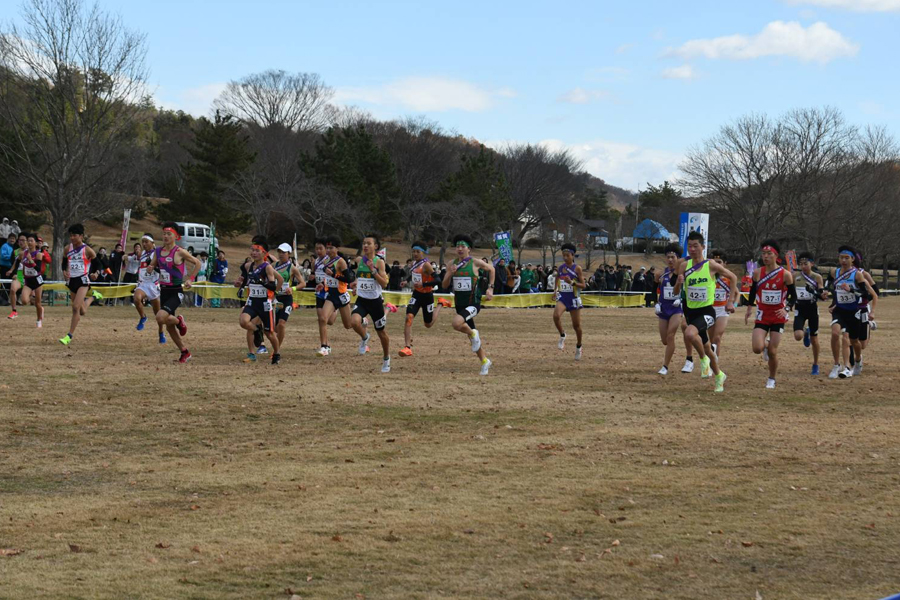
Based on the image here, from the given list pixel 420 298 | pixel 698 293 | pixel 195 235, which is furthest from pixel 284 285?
pixel 195 235

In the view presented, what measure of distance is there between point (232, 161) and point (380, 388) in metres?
53.4

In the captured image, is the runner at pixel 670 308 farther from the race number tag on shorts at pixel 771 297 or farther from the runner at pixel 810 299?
the runner at pixel 810 299

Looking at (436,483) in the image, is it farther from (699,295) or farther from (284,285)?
(284,285)

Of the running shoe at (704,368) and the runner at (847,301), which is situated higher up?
the runner at (847,301)

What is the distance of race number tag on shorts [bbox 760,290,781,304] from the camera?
49.0ft

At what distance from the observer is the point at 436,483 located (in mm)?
8656

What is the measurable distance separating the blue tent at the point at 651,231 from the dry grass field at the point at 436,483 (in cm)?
7411

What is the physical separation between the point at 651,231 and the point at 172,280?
251 feet

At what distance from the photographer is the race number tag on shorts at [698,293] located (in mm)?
14617

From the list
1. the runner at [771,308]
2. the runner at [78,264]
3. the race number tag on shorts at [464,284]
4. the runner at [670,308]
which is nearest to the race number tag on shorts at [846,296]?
the runner at [771,308]

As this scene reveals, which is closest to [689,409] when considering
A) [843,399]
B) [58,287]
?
[843,399]

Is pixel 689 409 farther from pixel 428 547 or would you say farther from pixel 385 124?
pixel 385 124

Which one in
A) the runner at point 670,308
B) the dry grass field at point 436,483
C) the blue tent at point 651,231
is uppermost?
the blue tent at point 651,231

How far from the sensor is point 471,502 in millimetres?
7977
